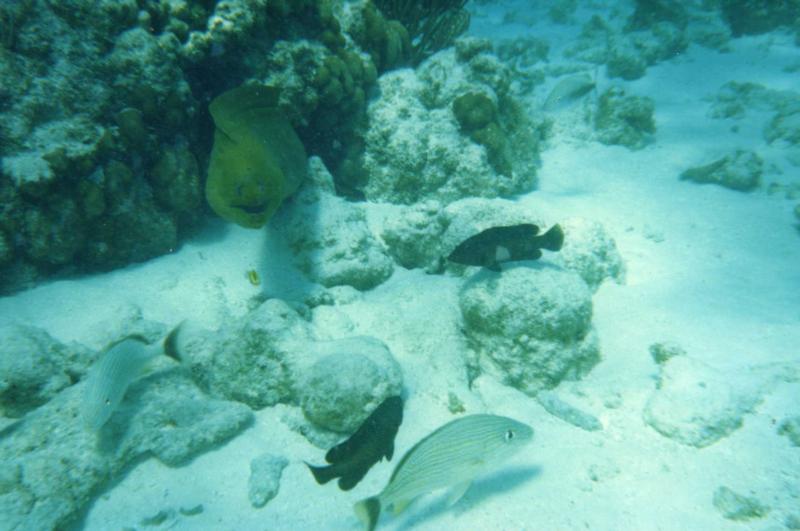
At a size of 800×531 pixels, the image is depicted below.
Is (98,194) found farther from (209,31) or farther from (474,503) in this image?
(474,503)

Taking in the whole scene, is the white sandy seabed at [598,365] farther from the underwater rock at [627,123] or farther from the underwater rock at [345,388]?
the underwater rock at [627,123]

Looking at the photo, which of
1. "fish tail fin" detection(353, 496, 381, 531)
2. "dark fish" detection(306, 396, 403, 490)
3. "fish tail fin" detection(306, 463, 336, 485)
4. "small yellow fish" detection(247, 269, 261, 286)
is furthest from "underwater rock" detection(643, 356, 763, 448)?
"small yellow fish" detection(247, 269, 261, 286)

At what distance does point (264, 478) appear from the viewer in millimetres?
2832

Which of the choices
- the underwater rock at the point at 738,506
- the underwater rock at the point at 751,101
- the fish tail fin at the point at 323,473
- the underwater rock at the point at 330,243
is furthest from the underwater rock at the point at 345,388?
the underwater rock at the point at 751,101

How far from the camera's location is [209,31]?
4.16 m

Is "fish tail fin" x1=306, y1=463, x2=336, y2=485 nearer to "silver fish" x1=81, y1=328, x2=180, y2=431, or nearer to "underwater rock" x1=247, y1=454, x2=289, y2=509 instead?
"underwater rock" x1=247, y1=454, x2=289, y2=509

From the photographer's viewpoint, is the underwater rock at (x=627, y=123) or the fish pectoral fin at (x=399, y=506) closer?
the fish pectoral fin at (x=399, y=506)

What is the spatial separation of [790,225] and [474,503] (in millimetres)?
5768

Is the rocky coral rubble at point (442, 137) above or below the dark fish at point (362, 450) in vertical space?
above

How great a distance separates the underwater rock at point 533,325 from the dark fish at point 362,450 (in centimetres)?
121

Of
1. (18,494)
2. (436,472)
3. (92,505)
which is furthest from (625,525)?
(18,494)

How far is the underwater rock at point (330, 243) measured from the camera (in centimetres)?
448

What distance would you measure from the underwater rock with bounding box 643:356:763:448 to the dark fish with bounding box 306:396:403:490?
2020 millimetres

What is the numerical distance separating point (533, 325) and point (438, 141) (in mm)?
2918
